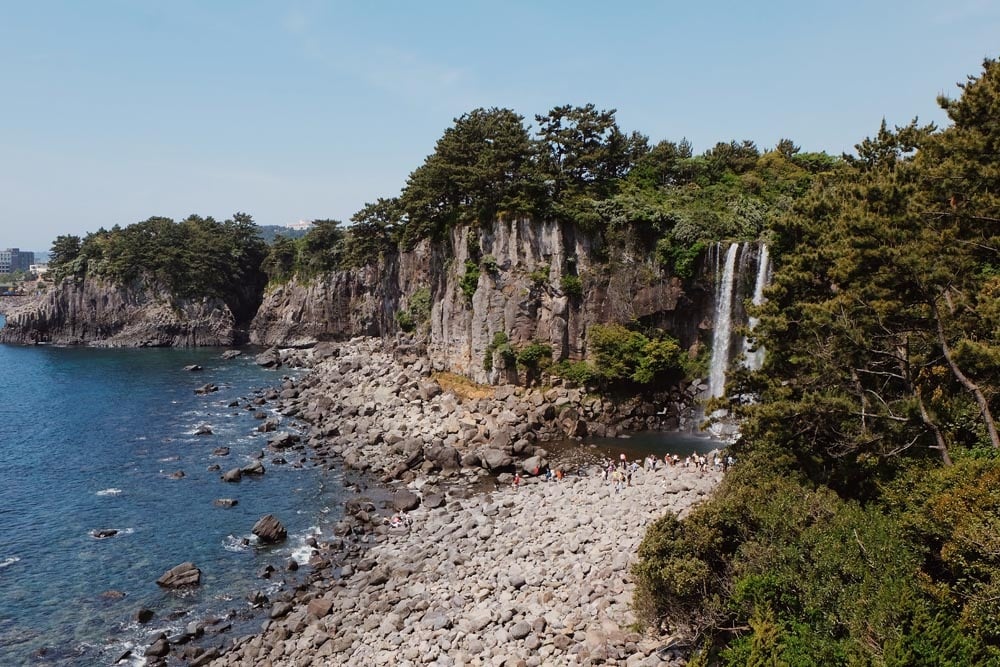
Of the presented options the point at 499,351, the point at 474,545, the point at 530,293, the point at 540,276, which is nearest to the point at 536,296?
the point at 530,293

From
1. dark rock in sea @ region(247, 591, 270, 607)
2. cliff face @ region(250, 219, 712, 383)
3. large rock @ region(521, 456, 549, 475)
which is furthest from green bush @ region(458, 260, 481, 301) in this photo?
dark rock in sea @ region(247, 591, 270, 607)

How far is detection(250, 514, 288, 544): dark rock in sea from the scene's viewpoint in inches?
1353

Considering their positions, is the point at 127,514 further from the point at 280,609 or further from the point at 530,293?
the point at 530,293

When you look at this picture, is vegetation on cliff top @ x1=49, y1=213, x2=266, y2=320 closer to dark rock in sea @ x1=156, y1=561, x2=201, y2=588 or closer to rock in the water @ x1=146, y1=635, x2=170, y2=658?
dark rock in sea @ x1=156, y1=561, x2=201, y2=588

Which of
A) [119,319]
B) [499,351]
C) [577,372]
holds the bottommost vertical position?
[577,372]

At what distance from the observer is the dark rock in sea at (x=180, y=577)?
98.8 feet

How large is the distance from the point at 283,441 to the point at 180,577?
21208 mm

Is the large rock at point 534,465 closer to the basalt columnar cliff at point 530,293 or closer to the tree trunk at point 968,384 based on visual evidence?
the basalt columnar cliff at point 530,293

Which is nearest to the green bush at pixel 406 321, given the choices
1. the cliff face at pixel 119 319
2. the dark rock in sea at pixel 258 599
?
the cliff face at pixel 119 319

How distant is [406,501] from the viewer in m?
37.8

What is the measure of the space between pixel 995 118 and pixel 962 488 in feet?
52.3

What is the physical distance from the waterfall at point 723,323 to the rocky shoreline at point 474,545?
4772 mm

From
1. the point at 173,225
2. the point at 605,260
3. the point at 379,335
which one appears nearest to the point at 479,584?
the point at 605,260

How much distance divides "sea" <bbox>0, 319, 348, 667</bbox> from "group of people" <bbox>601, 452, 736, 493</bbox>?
16908 mm
